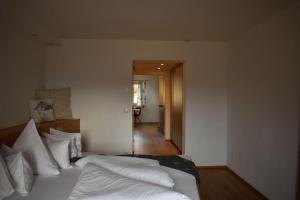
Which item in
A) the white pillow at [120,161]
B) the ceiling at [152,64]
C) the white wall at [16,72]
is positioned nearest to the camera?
the white pillow at [120,161]

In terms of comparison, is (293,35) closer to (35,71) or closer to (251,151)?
(251,151)

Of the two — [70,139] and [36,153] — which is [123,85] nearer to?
[70,139]

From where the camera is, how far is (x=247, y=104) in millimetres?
3309

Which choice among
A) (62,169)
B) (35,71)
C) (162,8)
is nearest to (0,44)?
(35,71)

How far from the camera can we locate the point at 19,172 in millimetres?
1645

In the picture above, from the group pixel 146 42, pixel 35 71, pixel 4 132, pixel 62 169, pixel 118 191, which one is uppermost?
pixel 146 42

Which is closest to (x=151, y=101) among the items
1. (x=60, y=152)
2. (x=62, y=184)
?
(x=60, y=152)

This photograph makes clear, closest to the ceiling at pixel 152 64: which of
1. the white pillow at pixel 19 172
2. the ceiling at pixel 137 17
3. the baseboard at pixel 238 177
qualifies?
the ceiling at pixel 137 17

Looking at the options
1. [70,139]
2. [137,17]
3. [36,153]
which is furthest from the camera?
[137,17]

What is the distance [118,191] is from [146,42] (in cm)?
303

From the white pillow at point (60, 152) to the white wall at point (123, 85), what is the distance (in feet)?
5.32

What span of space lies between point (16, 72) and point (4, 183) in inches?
67.9

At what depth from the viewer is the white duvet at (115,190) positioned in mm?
1254

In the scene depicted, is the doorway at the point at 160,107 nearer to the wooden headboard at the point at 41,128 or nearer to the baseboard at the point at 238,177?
the baseboard at the point at 238,177
